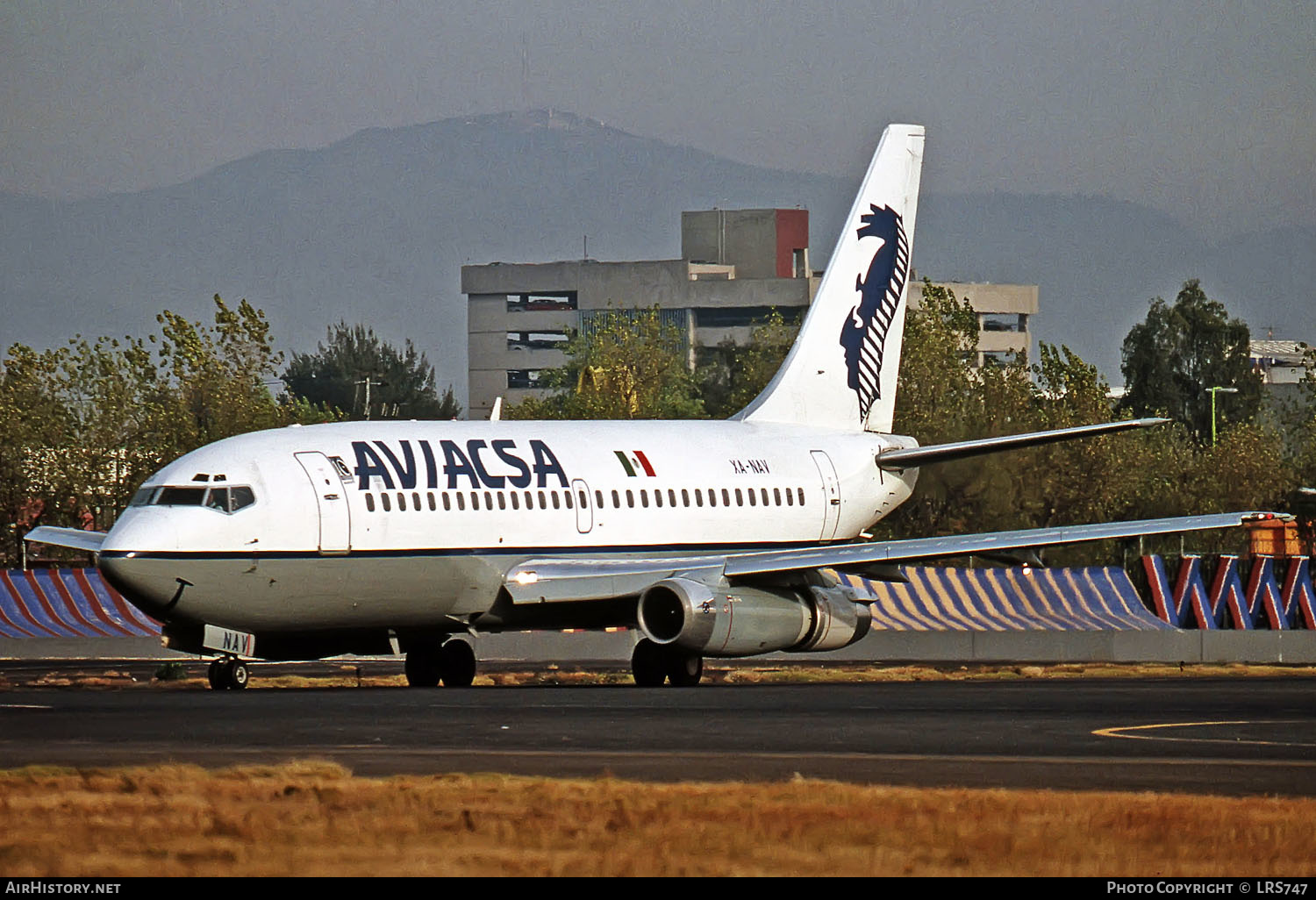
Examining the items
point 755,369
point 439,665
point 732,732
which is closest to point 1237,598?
point 439,665

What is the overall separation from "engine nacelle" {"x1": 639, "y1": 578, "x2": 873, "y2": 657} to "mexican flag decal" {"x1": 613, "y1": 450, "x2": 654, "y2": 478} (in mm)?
3447

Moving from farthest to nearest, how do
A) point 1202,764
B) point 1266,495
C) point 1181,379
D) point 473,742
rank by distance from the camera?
1. point 1181,379
2. point 1266,495
3. point 473,742
4. point 1202,764

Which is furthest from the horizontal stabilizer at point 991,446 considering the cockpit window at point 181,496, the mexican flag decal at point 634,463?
the cockpit window at point 181,496

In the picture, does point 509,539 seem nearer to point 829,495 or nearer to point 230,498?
point 230,498

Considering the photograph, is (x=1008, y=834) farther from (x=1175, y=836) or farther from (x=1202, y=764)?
(x=1202, y=764)

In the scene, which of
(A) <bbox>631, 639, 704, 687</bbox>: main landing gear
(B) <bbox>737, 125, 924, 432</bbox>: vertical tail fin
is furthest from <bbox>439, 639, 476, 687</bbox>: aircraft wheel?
(B) <bbox>737, 125, 924, 432</bbox>: vertical tail fin

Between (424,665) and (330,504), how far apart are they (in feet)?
15.6

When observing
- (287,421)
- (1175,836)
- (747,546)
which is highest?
(287,421)

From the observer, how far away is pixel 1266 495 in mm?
96750

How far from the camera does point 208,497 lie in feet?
105

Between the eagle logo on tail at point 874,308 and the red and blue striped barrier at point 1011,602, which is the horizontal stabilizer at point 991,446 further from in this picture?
the red and blue striped barrier at point 1011,602

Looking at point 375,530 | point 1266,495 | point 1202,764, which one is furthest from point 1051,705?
point 1266,495

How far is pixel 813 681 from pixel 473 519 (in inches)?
274

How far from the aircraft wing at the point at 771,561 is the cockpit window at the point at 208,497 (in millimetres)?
4909
